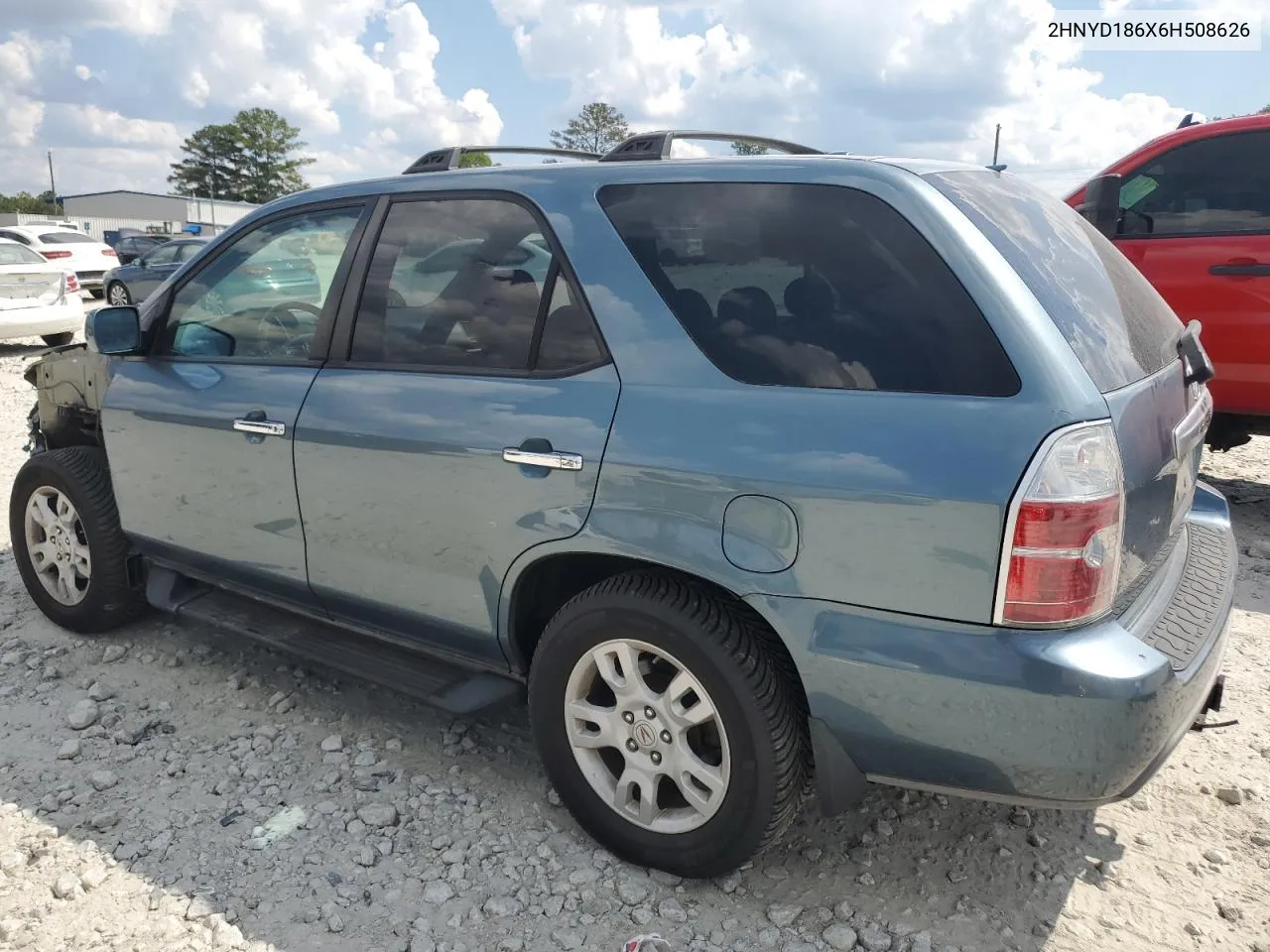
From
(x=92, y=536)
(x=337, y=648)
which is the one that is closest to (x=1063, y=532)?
(x=337, y=648)

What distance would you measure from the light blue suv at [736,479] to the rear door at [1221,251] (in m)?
2.59

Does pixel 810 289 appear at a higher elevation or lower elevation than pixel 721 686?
higher

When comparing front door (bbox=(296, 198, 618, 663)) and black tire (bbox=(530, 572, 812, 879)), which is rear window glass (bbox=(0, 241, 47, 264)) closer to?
front door (bbox=(296, 198, 618, 663))

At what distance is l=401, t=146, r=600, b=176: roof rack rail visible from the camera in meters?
3.16

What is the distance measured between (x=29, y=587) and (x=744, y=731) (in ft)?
11.1

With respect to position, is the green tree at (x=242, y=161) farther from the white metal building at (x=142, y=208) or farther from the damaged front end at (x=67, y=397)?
the damaged front end at (x=67, y=397)

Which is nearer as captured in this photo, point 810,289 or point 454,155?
point 810,289

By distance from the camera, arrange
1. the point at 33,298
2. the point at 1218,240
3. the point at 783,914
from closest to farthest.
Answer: the point at 783,914 < the point at 1218,240 < the point at 33,298

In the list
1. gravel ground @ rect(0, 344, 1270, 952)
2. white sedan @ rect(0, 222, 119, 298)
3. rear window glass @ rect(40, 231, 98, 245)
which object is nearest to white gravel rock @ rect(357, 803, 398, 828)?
gravel ground @ rect(0, 344, 1270, 952)

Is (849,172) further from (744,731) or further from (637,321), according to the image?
(744,731)

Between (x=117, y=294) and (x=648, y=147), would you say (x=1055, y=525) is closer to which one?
(x=648, y=147)

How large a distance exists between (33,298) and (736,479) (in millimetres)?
12334

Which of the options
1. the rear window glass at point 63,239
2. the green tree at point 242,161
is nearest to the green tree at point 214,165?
the green tree at point 242,161

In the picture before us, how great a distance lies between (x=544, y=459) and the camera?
252cm
